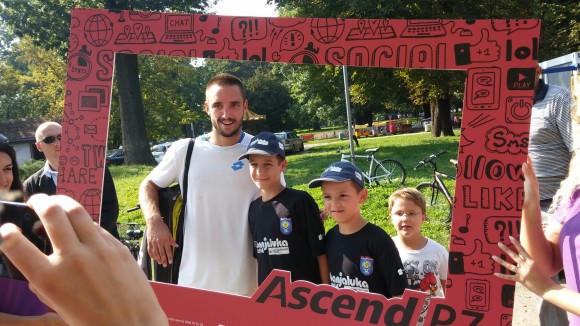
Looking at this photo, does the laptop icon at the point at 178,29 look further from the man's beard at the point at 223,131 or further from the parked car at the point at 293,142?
the parked car at the point at 293,142

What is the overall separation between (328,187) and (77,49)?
5.00 feet

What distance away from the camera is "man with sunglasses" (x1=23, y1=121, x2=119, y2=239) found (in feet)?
9.67

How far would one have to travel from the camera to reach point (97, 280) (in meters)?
0.59

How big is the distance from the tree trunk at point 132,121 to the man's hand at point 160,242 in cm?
534

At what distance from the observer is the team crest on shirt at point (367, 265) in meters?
2.17

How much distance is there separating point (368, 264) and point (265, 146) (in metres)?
0.82

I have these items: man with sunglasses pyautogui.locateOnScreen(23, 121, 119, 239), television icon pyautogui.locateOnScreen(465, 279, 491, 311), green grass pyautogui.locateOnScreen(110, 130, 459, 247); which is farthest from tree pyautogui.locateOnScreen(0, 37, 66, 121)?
television icon pyautogui.locateOnScreen(465, 279, 491, 311)

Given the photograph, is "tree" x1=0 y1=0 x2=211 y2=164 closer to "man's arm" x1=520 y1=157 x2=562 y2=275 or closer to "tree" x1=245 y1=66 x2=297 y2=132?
"tree" x1=245 y1=66 x2=297 y2=132

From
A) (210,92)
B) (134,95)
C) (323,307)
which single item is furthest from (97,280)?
(134,95)

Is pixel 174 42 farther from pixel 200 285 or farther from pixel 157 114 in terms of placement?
pixel 157 114

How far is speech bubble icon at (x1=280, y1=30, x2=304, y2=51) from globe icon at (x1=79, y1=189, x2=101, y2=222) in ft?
4.01

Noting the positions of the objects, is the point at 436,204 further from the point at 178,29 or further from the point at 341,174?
the point at 178,29

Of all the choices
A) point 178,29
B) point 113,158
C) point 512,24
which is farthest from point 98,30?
point 113,158

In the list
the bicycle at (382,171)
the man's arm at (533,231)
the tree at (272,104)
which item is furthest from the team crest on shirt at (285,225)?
the tree at (272,104)
